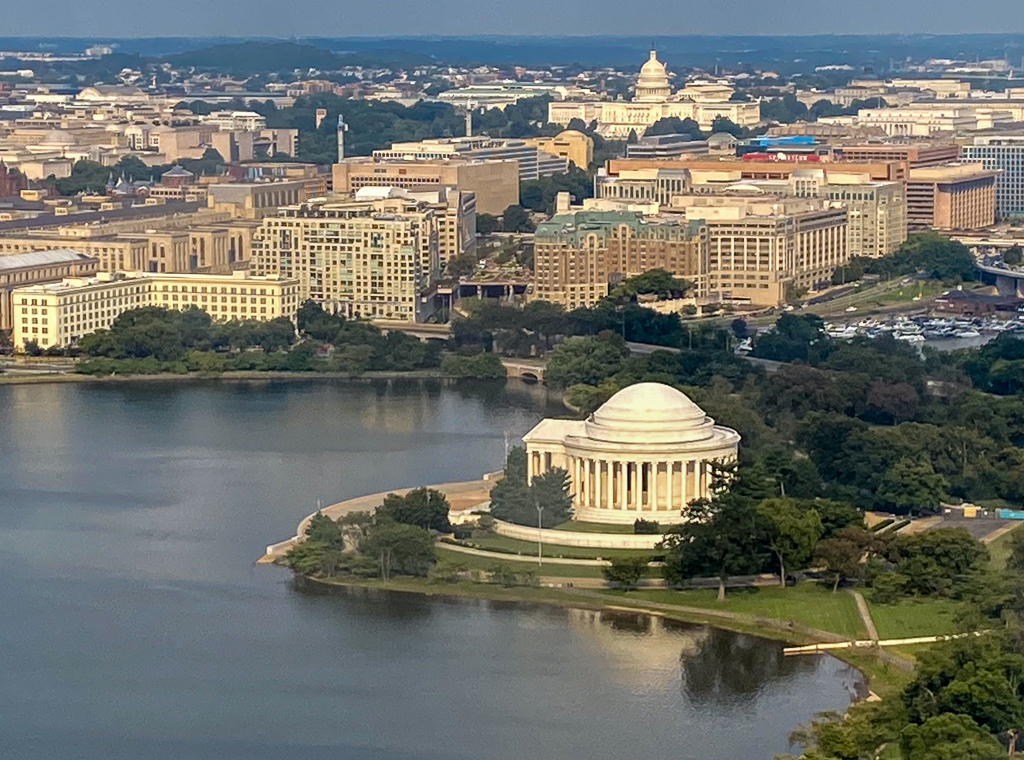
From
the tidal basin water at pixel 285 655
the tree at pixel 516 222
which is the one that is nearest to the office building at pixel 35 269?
the tree at pixel 516 222

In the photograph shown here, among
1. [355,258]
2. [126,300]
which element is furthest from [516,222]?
[126,300]

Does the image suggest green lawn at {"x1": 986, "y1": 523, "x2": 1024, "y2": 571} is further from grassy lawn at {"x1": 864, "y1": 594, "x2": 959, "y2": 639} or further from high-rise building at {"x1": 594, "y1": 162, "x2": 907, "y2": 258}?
high-rise building at {"x1": 594, "y1": 162, "x2": 907, "y2": 258}

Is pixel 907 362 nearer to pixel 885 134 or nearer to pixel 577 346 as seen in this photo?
pixel 577 346

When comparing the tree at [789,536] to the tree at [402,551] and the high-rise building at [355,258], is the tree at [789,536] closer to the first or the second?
the tree at [402,551]

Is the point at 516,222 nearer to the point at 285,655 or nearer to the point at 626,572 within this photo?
the point at 626,572

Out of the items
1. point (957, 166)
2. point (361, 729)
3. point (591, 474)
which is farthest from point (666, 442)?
point (957, 166)

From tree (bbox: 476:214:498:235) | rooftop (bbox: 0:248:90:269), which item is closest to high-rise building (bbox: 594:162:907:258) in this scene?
tree (bbox: 476:214:498:235)
